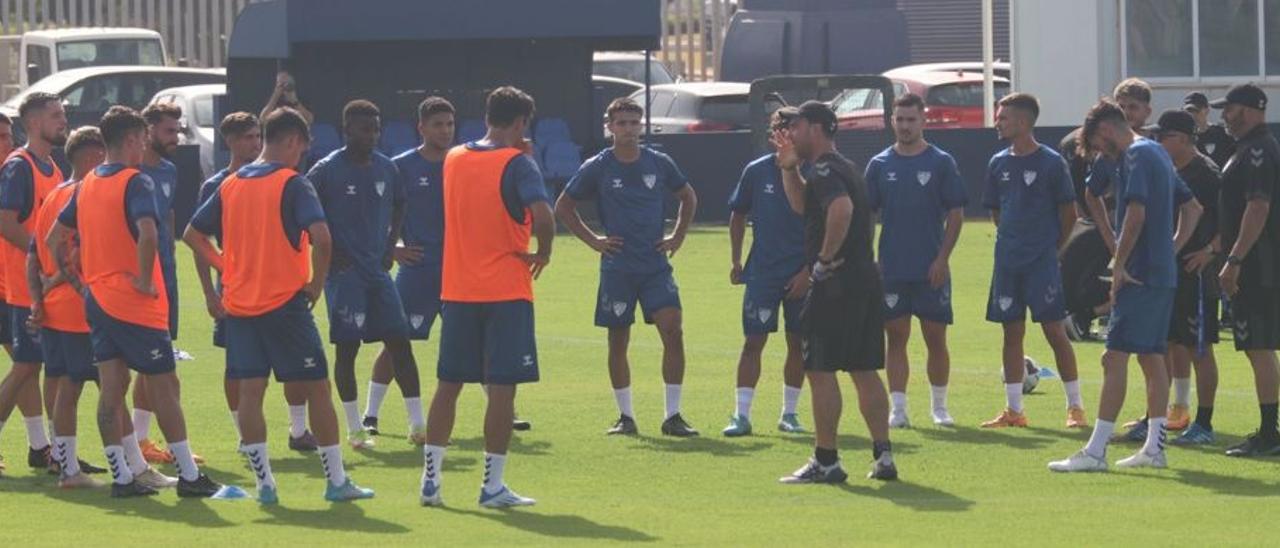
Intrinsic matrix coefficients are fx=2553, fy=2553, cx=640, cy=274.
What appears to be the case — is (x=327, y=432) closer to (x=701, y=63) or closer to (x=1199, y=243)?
(x=1199, y=243)

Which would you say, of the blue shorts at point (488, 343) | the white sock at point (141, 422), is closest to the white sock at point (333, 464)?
the blue shorts at point (488, 343)

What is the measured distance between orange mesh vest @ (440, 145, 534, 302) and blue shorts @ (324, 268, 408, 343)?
2458 millimetres

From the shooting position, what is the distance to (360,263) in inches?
555

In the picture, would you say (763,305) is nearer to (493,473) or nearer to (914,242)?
(914,242)

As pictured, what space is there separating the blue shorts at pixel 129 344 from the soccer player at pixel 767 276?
3714 millimetres

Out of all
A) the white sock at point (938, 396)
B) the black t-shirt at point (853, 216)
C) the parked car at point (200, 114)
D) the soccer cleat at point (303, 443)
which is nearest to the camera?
the black t-shirt at point (853, 216)

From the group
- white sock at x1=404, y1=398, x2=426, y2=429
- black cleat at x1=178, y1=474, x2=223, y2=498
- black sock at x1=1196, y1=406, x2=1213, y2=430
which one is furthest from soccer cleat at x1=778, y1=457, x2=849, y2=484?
black cleat at x1=178, y1=474, x2=223, y2=498

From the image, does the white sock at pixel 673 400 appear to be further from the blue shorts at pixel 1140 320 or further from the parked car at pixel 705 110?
the parked car at pixel 705 110

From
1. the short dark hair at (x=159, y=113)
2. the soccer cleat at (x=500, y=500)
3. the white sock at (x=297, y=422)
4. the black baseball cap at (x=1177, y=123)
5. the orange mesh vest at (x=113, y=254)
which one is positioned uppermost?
the short dark hair at (x=159, y=113)

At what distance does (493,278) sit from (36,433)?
306 centimetres

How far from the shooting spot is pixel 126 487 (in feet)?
39.9

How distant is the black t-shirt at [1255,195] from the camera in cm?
1334

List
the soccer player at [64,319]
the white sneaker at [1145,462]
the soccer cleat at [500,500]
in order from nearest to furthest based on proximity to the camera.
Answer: the soccer cleat at [500,500] < the soccer player at [64,319] < the white sneaker at [1145,462]

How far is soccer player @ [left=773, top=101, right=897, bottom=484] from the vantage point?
1225 cm
